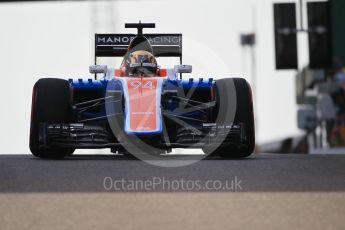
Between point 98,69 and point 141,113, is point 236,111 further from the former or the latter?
point 98,69

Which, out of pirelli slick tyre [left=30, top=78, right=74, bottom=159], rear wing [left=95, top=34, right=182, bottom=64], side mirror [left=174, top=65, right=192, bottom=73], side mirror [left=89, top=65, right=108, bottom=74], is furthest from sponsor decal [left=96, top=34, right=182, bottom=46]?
pirelli slick tyre [left=30, top=78, right=74, bottom=159]

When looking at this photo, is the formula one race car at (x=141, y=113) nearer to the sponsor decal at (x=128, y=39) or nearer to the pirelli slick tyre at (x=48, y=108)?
the pirelli slick tyre at (x=48, y=108)

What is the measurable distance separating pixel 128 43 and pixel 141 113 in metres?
3.83

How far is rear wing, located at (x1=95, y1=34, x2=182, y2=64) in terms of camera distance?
635 inches

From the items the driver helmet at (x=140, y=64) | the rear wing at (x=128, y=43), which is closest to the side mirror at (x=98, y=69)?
the driver helmet at (x=140, y=64)

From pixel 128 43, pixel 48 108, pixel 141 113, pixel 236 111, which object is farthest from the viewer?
pixel 128 43

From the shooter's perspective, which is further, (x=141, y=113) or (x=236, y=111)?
(x=236, y=111)

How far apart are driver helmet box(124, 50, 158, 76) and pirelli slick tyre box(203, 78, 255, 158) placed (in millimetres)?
1215

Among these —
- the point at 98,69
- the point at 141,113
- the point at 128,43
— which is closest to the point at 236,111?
the point at 141,113

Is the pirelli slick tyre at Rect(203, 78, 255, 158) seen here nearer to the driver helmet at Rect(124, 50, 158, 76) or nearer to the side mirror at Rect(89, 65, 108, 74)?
the driver helmet at Rect(124, 50, 158, 76)

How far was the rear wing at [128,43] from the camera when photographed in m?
16.1

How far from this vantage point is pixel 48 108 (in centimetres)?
1305

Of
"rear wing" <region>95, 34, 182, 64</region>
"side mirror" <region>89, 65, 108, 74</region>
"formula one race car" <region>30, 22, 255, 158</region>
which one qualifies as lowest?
"formula one race car" <region>30, 22, 255, 158</region>

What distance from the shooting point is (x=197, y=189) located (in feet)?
29.2
